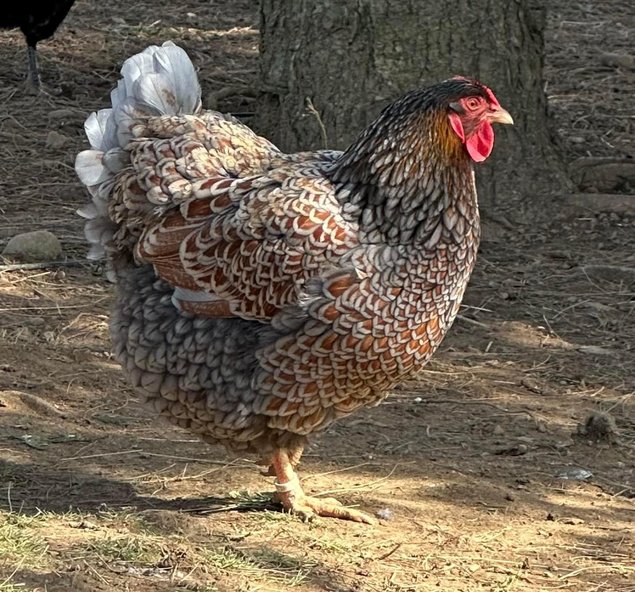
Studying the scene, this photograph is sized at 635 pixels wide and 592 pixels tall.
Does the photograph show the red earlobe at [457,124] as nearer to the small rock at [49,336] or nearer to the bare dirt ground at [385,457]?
the bare dirt ground at [385,457]

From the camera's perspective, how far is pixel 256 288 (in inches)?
168

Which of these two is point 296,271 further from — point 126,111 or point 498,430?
point 498,430

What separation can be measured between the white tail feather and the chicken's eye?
1.20 metres

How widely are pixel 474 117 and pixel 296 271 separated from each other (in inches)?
31.8

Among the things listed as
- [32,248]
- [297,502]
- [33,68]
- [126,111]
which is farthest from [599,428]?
[33,68]

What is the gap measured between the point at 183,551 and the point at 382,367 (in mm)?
905

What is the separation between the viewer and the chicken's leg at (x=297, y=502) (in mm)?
4566

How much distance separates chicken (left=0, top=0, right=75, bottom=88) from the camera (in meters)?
9.81

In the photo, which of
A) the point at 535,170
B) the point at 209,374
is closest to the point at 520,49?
the point at 535,170

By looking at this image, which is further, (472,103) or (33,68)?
(33,68)

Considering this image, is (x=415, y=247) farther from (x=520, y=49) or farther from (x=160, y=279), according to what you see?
(x=520, y=49)

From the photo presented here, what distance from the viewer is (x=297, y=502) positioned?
4.59m

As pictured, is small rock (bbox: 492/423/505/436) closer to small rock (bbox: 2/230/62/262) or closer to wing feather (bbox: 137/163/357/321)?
wing feather (bbox: 137/163/357/321)

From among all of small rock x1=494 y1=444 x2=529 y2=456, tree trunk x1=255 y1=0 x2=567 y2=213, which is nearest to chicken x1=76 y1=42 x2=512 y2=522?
small rock x1=494 y1=444 x2=529 y2=456
